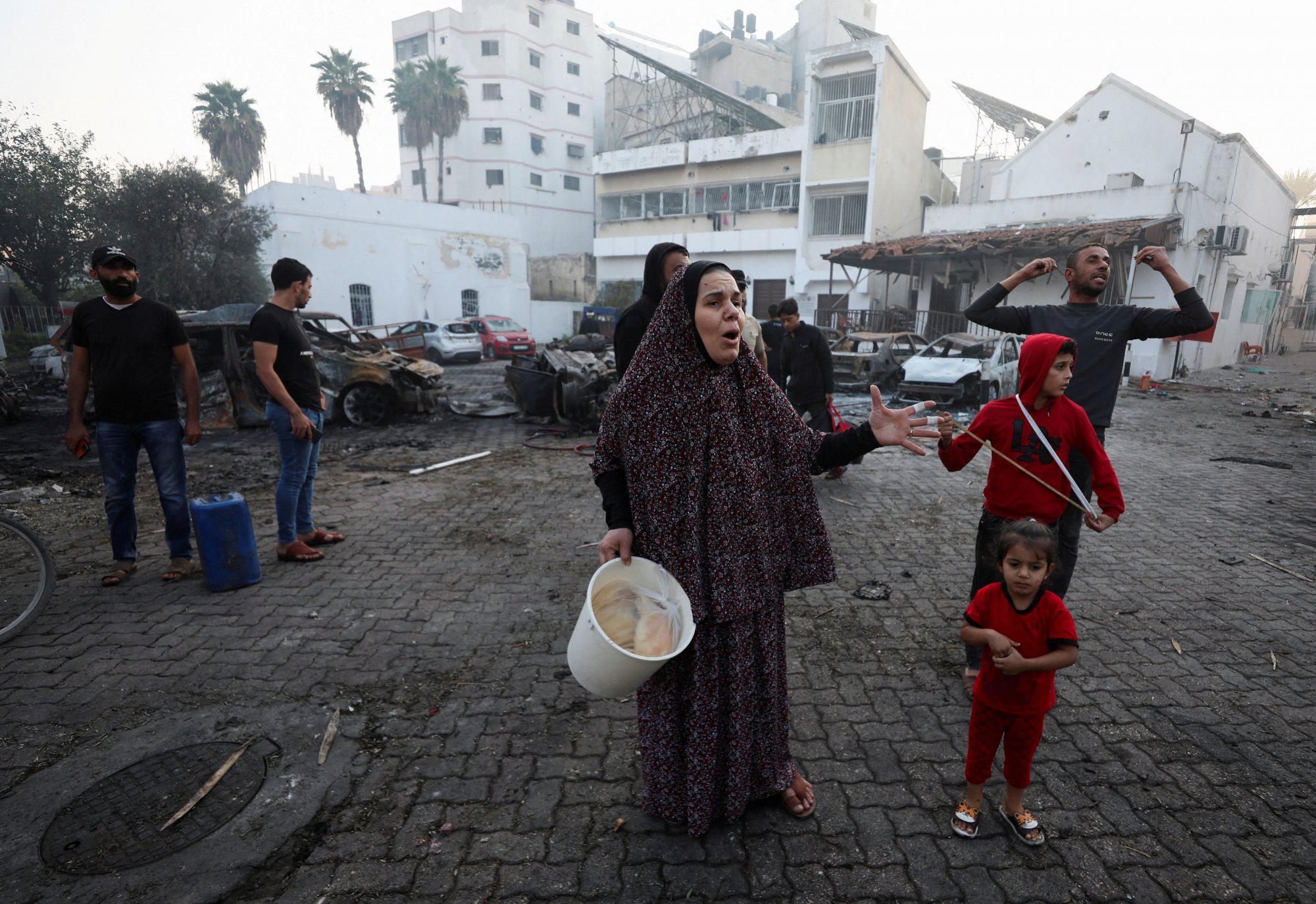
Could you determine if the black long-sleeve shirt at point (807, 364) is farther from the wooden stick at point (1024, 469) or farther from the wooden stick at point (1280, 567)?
the wooden stick at point (1024, 469)

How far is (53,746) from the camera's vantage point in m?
2.87

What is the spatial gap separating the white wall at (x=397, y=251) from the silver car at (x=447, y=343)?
4956 mm

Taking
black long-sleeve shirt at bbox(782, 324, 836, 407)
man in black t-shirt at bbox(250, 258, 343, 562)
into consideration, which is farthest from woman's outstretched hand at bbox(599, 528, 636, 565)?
black long-sleeve shirt at bbox(782, 324, 836, 407)

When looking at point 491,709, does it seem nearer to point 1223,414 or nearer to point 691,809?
point 691,809

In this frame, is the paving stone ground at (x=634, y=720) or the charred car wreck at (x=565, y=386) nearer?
the paving stone ground at (x=634, y=720)

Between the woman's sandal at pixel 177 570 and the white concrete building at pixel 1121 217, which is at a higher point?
the white concrete building at pixel 1121 217

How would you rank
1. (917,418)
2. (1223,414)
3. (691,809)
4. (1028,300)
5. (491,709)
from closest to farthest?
(917,418) → (691,809) → (491,709) → (1223,414) → (1028,300)

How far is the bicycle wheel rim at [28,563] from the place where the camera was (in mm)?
3900

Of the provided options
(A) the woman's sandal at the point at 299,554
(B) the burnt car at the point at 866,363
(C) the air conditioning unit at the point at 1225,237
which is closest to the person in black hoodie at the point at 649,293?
(A) the woman's sandal at the point at 299,554

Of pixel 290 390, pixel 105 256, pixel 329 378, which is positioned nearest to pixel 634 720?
pixel 290 390

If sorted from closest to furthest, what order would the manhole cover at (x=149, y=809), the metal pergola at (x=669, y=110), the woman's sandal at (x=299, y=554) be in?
the manhole cover at (x=149, y=809)
the woman's sandal at (x=299, y=554)
the metal pergola at (x=669, y=110)

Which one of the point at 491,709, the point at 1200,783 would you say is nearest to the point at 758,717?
the point at 491,709

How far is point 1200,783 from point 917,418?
2.02m

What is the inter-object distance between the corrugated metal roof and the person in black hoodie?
17.6 meters
